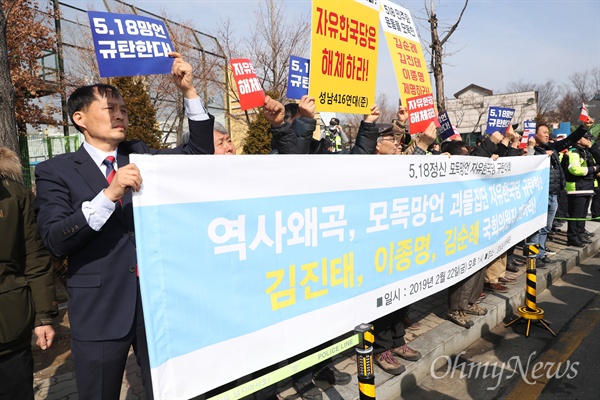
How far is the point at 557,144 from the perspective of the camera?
660 cm

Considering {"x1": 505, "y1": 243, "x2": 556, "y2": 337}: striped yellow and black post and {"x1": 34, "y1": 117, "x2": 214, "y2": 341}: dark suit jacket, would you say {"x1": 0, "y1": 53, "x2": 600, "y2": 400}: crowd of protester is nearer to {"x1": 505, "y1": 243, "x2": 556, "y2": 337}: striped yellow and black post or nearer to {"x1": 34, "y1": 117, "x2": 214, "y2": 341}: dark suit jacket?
{"x1": 34, "y1": 117, "x2": 214, "y2": 341}: dark suit jacket

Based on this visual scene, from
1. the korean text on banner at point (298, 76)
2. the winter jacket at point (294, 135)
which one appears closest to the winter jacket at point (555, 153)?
the korean text on banner at point (298, 76)

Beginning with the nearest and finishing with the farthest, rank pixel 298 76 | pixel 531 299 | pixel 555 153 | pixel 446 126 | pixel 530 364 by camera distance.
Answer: pixel 530 364
pixel 531 299
pixel 446 126
pixel 555 153
pixel 298 76

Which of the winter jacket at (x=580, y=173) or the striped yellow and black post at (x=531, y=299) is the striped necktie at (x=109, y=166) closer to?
the striped yellow and black post at (x=531, y=299)

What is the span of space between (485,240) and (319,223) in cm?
241

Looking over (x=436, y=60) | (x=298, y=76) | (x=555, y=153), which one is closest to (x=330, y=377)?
(x=298, y=76)

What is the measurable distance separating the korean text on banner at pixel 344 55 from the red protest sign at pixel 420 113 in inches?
23.1

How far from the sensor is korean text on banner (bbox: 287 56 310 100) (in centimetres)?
679

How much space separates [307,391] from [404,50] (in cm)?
308

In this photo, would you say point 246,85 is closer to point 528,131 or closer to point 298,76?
point 298,76

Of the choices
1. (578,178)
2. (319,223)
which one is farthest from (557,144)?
(319,223)

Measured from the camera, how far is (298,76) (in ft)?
23.2

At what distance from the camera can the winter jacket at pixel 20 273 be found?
6.44 feet

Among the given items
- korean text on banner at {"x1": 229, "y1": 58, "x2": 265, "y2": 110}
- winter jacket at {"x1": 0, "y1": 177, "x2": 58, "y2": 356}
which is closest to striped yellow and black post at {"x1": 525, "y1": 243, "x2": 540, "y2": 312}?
korean text on banner at {"x1": 229, "y1": 58, "x2": 265, "y2": 110}
